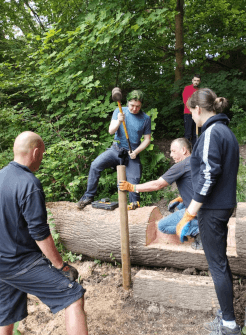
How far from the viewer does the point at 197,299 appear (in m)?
2.98

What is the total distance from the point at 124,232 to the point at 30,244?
1.38 metres

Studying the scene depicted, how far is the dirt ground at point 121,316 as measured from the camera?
9.17ft

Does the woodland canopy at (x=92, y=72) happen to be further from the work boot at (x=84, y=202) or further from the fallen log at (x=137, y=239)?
the fallen log at (x=137, y=239)

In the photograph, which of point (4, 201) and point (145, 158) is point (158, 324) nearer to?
point (4, 201)

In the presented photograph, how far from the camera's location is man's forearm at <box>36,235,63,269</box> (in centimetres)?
203

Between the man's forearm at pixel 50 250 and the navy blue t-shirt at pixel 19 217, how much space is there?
4cm

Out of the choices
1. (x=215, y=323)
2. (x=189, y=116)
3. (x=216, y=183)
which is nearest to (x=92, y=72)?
(x=189, y=116)

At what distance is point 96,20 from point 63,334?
503 cm

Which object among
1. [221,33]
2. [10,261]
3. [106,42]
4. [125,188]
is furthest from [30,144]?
[221,33]

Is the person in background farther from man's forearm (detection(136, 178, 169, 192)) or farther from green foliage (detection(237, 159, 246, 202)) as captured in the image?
green foliage (detection(237, 159, 246, 202))

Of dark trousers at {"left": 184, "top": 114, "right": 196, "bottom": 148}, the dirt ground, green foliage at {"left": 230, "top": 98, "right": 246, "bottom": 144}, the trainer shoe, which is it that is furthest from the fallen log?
green foliage at {"left": 230, "top": 98, "right": 246, "bottom": 144}

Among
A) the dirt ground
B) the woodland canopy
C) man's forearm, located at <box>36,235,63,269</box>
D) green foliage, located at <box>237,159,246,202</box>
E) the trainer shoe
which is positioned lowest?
the dirt ground

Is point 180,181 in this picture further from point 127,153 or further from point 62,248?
point 62,248

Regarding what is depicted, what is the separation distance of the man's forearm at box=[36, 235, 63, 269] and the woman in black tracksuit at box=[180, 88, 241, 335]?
3.72 ft
